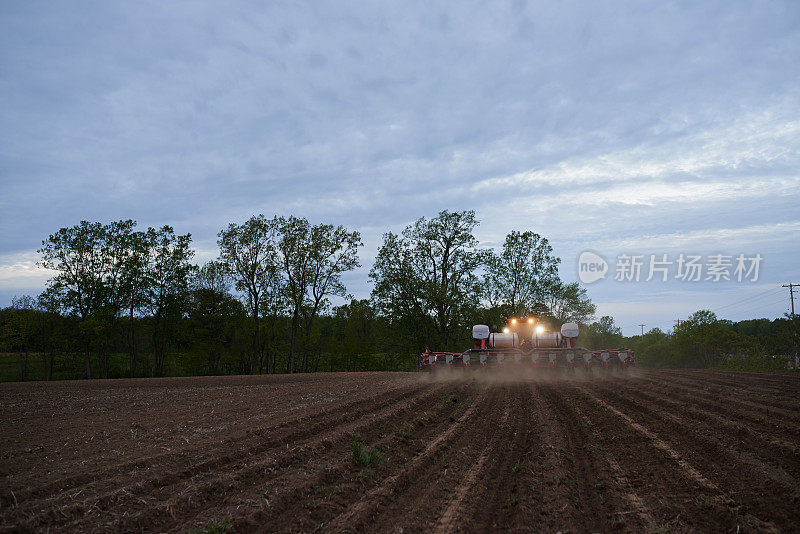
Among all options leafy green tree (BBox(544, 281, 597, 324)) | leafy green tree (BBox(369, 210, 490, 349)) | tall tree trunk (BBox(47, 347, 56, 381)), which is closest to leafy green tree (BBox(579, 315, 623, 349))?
leafy green tree (BBox(544, 281, 597, 324))

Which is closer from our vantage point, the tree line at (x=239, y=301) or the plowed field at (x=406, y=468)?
the plowed field at (x=406, y=468)

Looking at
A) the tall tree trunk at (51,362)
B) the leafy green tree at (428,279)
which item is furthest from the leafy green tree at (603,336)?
the tall tree trunk at (51,362)

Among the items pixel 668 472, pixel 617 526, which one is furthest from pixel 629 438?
pixel 617 526

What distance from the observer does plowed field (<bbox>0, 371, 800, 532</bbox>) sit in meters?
5.62

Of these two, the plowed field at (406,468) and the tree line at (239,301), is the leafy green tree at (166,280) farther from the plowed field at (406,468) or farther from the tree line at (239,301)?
the plowed field at (406,468)

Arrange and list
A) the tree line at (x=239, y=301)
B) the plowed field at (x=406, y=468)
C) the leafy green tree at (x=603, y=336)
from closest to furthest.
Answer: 1. the plowed field at (x=406, y=468)
2. the tree line at (x=239, y=301)
3. the leafy green tree at (x=603, y=336)


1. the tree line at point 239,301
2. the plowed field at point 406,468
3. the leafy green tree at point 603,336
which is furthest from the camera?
the leafy green tree at point 603,336

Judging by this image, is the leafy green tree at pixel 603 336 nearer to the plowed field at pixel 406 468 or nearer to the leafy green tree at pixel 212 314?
the leafy green tree at pixel 212 314

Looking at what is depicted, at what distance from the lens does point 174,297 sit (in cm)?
4759

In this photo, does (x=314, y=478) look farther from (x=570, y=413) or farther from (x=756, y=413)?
(x=756, y=413)

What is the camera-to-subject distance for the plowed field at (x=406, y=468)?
221 inches

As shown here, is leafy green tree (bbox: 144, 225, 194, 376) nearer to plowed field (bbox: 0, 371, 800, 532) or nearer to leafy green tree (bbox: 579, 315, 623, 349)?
plowed field (bbox: 0, 371, 800, 532)

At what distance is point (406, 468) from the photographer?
765 cm

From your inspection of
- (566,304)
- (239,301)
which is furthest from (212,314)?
(566,304)
